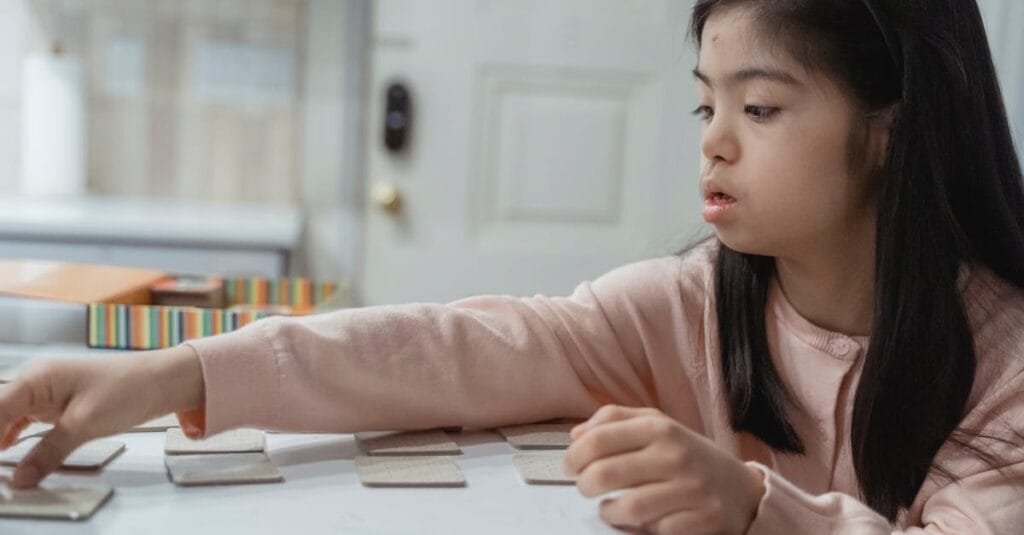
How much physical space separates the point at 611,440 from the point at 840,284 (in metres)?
0.42

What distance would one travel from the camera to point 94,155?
2.69m

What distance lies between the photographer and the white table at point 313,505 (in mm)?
571

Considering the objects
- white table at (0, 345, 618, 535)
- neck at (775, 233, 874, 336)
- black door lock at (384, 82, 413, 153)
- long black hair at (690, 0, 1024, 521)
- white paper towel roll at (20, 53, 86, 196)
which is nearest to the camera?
white table at (0, 345, 618, 535)

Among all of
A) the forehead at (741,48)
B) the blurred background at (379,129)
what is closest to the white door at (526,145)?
the blurred background at (379,129)

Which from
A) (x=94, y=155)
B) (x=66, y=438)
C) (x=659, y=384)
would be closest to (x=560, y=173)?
(x=94, y=155)

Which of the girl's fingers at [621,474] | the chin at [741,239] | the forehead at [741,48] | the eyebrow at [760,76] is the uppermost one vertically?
the forehead at [741,48]

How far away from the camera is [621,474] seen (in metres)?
0.63

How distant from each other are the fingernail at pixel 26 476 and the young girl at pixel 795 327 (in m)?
0.07

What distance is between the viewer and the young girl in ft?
2.52

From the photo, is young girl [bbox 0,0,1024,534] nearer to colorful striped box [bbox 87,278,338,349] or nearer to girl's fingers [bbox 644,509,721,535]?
girl's fingers [bbox 644,509,721,535]

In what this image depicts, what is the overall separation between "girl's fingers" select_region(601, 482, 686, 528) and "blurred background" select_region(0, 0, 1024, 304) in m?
1.78

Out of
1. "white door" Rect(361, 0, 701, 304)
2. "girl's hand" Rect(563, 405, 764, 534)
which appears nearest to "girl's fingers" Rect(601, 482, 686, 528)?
"girl's hand" Rect(563, 405, 764, 534)

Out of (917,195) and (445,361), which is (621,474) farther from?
(917,195)

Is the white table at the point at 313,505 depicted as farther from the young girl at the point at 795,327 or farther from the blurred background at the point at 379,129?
the blurred background at the point at 379,129
